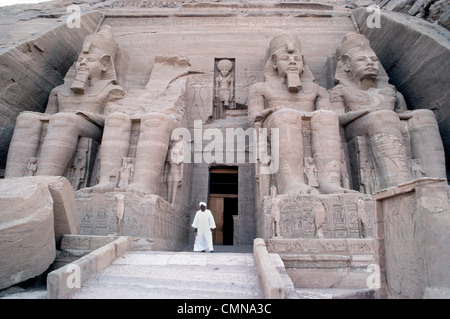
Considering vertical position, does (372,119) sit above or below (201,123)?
below

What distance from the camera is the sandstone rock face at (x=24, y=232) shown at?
2482 mm

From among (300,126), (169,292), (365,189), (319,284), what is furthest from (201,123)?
(169,292)

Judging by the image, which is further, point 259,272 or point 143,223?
point 143,223

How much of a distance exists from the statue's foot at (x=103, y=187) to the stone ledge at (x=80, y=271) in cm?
123

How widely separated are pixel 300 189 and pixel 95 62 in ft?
14.2

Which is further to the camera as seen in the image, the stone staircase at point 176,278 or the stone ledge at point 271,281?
the stone staircase at point 176,278

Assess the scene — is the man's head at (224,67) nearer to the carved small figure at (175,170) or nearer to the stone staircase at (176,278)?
the carved small figure at (175,170)

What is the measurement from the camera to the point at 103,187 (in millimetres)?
4379

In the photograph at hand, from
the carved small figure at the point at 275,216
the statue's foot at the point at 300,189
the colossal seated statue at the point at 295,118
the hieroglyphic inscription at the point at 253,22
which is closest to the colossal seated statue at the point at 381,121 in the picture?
the colossal seated statue at the point at 295,118

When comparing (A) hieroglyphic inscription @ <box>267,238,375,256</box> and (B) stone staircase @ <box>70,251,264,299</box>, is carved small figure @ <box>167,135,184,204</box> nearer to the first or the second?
(B) stone staircase @ <box>70,251,264,299</box>

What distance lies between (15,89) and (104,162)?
2613 mm

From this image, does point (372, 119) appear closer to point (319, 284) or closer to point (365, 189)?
point (365, 189)

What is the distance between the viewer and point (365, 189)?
491 centimetres

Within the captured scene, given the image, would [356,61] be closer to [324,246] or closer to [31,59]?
[324,246]
